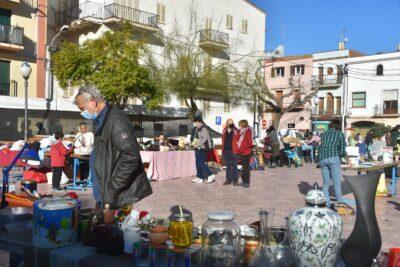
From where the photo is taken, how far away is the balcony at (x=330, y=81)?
148 ft

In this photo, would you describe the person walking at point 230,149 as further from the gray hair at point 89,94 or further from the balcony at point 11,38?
the balcony at point 11,38

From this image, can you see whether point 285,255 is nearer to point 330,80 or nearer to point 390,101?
point 390,101

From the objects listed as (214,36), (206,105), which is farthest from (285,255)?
(214,36)

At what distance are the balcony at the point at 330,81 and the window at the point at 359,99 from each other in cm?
197

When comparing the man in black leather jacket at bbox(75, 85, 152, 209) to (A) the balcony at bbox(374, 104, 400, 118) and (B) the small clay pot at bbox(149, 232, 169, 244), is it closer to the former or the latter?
(B) the small clay pot at bbox(149, 232, 169, 244)

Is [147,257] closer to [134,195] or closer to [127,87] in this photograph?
[134,195]

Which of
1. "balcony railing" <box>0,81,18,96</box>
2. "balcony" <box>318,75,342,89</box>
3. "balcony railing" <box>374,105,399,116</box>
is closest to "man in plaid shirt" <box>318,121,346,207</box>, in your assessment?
"balcony railing" <box>0,81,18,96</box>

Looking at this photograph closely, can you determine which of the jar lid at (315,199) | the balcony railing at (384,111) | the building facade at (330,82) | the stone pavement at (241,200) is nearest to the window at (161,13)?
the building facade at (330,82)

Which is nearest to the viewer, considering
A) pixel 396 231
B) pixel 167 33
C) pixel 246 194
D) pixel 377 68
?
pixel 396 231

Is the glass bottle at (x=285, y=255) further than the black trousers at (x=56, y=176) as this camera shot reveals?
No

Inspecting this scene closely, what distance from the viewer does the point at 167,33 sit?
105 ft

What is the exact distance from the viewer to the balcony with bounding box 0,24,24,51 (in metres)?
24.5

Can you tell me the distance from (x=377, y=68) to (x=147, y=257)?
44.0 meters

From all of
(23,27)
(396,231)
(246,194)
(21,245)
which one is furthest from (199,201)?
(23,27)
